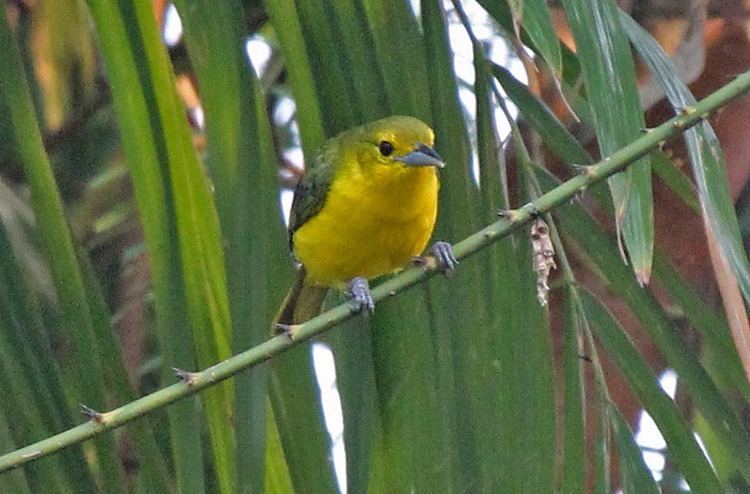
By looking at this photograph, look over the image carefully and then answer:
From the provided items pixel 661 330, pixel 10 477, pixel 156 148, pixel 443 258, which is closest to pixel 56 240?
pixel 156 148

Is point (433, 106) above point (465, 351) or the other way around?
above

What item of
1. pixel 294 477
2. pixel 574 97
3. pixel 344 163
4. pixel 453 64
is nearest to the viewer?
pixel 294 477

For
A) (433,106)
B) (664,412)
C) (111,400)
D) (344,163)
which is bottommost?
(664,412)

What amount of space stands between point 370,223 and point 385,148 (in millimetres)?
118

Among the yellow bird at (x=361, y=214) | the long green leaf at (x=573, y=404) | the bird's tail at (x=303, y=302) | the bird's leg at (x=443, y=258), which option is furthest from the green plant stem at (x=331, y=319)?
the bird's tail at (x=303, y=302)

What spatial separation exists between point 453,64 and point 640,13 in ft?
3.39

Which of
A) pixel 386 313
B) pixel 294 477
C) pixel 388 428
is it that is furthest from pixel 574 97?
pixel 294 477

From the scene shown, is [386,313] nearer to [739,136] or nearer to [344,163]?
[344,163]

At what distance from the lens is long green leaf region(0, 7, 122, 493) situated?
3.98 feet

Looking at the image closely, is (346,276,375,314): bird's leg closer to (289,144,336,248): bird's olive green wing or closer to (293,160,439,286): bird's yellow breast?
(293,160,439,286): bird's yellow breast

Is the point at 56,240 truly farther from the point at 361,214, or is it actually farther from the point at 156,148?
the point at 361,214

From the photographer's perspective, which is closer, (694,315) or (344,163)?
(694,315)

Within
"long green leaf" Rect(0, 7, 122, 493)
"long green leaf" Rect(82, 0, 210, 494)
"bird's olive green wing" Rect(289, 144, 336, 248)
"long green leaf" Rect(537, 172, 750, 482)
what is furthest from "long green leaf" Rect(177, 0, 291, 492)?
"bird's olive green wing" Rect(289, 144, 336, 248)

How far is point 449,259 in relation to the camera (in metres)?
1.30
